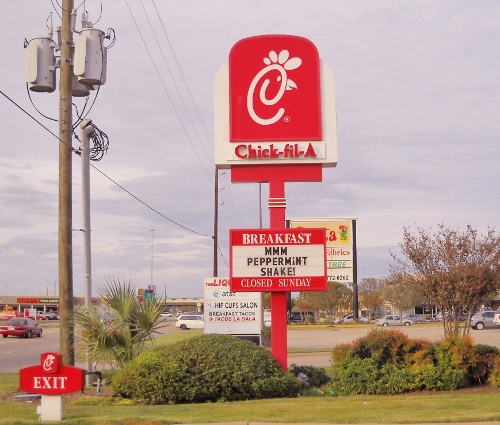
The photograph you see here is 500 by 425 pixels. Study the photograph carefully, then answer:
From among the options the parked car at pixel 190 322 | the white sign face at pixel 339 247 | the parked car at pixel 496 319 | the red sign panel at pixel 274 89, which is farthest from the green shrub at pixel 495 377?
the parked car at pixel 190 322

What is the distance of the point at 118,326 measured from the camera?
15.0m

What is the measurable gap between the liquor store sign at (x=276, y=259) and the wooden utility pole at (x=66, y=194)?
3.82 metres

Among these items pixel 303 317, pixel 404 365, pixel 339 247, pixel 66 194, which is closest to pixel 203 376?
pixel 404 365

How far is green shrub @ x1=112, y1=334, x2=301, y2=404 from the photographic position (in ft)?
43.7

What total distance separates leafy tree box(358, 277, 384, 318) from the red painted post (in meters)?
61.9

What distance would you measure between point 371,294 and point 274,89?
69459 mm

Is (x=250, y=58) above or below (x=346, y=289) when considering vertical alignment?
above

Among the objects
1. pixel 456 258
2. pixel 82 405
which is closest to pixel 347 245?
pixel 456 258

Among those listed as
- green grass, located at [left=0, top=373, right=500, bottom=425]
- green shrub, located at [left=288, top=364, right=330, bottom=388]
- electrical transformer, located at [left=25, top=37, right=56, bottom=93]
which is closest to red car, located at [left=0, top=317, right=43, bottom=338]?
electrical transformer, located at [left=25, top=37, right=56, bottom=93]

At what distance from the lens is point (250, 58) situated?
16.5m

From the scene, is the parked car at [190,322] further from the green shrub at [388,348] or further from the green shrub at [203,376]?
the green shrub at [203,376]

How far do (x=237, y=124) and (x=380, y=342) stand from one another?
573 centimetres

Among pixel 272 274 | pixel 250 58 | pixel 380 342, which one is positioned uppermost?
pixel 250 58

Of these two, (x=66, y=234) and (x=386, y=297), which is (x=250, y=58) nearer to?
(x=66, y=234)
